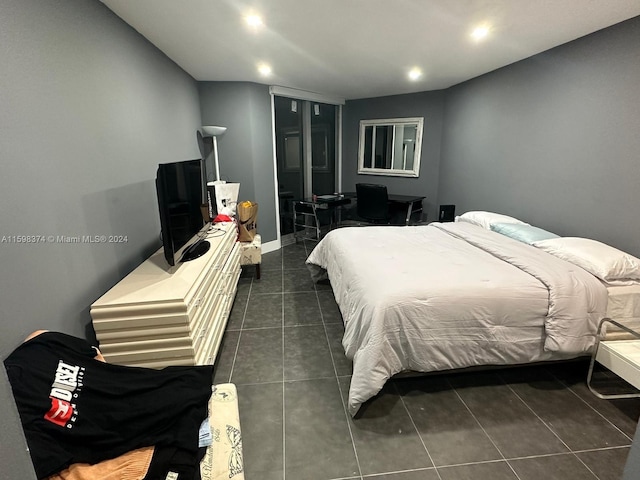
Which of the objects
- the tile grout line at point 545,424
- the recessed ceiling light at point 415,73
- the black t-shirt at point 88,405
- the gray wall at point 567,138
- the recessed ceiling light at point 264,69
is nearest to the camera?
the black t-shirt at point 88,405

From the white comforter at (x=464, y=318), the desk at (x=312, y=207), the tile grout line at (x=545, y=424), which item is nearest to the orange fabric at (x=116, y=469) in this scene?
the white comforter at (x=464, y=318)

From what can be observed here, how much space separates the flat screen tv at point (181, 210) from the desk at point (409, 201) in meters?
3.26

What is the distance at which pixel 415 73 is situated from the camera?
3818 mm

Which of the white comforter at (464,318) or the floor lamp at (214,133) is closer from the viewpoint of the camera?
the white comforter at (464,318)

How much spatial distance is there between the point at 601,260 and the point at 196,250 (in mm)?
2904

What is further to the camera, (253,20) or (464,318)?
(253,20)

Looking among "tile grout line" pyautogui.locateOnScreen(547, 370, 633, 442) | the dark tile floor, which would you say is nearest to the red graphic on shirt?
the dark tile floor

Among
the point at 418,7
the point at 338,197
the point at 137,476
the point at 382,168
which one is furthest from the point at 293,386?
the point at 382,168

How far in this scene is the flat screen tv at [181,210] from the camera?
1.90 metres

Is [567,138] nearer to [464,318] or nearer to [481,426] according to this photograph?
[464,318]

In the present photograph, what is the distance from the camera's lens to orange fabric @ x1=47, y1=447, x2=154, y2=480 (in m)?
1.06

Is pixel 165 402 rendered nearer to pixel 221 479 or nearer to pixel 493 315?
pixel 221 479

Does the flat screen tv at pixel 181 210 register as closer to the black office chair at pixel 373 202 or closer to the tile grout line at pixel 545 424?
the tile grout line at pixel 545 424

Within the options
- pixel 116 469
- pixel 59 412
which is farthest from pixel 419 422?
pixel 59 412
